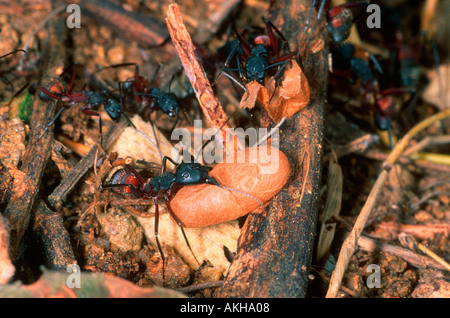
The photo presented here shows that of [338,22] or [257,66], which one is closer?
[257,66]

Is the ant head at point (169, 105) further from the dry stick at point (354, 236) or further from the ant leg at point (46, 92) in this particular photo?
the dry stick at point (354, 236)

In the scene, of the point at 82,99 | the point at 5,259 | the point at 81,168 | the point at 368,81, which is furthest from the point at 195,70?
the point at 368,81

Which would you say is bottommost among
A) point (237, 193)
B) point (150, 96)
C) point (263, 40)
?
point (237, 193)

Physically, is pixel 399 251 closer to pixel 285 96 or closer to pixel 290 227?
pixel 290 227

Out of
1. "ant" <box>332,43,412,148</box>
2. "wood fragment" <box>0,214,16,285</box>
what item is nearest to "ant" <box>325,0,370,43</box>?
"ant" <box>332,43,412,148</box>

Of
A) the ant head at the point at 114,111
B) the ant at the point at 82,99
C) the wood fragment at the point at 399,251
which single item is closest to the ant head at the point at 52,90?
the ant at the point at 82,99

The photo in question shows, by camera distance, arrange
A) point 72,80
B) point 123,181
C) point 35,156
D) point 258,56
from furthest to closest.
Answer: point 72,80, point 258,56, point 123,181, point 35,156

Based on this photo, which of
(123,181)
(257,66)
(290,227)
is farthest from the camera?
(257,66)

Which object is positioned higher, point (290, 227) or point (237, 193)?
point (237, 193)
